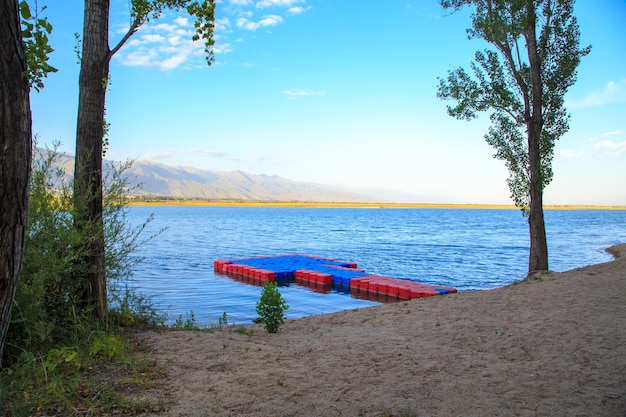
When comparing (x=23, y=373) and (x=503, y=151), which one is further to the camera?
(x=503, y=151)

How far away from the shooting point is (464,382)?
5281mm

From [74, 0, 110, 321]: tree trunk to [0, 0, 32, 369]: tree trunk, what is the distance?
3923 mm

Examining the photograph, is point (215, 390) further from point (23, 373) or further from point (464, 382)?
point (464, 382)

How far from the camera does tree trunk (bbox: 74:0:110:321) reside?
6418 millimetres

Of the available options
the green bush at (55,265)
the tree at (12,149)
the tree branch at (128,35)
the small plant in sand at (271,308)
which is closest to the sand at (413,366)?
the small plant in sand at (271,308)

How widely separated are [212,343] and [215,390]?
6.57 feet

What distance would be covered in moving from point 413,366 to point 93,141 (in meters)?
5.34

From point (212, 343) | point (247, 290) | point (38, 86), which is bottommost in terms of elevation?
point (247, 290)

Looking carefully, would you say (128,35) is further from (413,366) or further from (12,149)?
(413,366)

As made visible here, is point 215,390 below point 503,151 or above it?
below

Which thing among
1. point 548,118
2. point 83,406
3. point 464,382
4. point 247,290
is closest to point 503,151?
point 548,118

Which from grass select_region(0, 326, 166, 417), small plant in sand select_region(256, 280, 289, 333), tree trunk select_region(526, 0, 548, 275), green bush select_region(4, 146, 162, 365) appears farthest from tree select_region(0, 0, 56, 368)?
tree trunk select_region(526, 0, 548, 275)

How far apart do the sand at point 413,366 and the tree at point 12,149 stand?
2.30m

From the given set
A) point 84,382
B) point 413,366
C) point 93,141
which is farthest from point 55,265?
point 413,366
